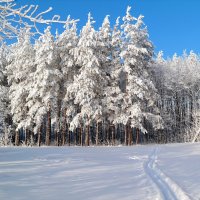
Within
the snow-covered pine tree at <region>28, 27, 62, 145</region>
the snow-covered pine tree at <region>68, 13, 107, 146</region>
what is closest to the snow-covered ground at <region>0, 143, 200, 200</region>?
the snow-covered pine tree at <region>68, 13, 107, 146</region>

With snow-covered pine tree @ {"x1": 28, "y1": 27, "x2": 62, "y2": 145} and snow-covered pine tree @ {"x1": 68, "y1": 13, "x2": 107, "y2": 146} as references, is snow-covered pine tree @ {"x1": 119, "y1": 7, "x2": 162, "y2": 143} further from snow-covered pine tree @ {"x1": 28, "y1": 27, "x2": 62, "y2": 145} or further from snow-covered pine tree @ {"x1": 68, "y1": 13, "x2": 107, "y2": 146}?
snow-covered pine tree @ {"x1": 28, "y1": 27, "x2": 62, "y2": 145}

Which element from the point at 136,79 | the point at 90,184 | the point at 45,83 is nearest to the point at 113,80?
the point at 136,79

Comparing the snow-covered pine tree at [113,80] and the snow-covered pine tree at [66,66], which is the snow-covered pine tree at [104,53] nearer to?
the snow-covered pine tree at [113,80]

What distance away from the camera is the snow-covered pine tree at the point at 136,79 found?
103 ft

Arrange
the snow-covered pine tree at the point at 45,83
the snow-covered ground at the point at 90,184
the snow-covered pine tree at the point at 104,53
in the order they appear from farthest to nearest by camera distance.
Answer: the snow-covered pine tree at the point at 104,53, the snow-covered pine tree at the point at 45,83, the snow-covered ground at the point at 90,184

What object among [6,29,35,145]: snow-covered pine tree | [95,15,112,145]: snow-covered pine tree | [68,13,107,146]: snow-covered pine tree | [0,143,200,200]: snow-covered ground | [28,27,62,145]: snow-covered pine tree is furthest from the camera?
[6,29,35,145]: snow-covered pine tree

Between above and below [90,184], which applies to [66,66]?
above

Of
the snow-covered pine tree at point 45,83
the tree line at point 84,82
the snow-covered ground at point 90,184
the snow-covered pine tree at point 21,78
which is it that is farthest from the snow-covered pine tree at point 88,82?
the snow-covered ground at point 90,184

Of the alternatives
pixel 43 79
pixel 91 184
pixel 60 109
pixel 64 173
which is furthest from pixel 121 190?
pixel 60 109

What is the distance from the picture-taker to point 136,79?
105 ft

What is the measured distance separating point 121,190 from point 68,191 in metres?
1.37

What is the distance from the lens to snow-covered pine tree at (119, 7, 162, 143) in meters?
31.4

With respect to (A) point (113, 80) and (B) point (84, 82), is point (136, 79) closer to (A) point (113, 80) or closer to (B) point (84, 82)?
(A) point (113, 80)

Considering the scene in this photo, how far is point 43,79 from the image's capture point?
31.4 metres
